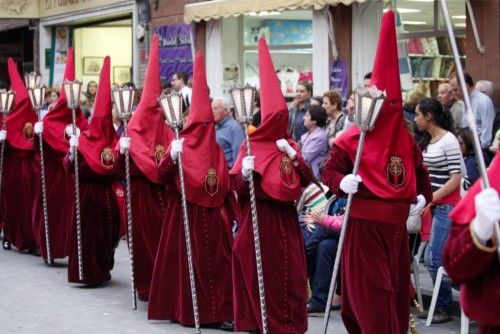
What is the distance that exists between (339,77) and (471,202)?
36.7 feet

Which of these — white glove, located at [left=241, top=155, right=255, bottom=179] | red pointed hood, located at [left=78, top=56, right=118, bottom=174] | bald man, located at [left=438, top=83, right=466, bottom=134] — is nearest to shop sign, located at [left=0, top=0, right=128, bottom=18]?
bald man, located at [left=438, top=83, right=466, bottom=134]

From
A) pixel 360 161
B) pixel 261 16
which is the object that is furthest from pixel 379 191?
pixel 261 16

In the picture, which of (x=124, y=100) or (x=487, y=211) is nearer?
(x=487, y=211)

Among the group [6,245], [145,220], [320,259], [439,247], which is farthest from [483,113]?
[6,245]

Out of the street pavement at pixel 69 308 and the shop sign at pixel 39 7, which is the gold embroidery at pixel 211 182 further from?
the shop sign at pixel 39 7

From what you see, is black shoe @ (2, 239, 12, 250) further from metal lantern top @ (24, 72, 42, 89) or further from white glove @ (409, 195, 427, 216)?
white glove @ (409, 195, 427, 216)

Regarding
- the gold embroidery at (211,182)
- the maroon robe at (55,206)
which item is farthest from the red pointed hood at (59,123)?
the gold embroidery at (211,182)

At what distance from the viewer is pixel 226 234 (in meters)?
9.32

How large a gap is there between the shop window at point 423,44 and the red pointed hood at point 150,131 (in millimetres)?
5136

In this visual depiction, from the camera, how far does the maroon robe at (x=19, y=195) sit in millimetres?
13320

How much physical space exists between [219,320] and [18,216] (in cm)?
489

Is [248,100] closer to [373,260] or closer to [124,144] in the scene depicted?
[373,260]

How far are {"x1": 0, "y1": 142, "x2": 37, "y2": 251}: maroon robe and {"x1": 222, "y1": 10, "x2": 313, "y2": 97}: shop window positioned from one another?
497cm

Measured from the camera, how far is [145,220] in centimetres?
1019
